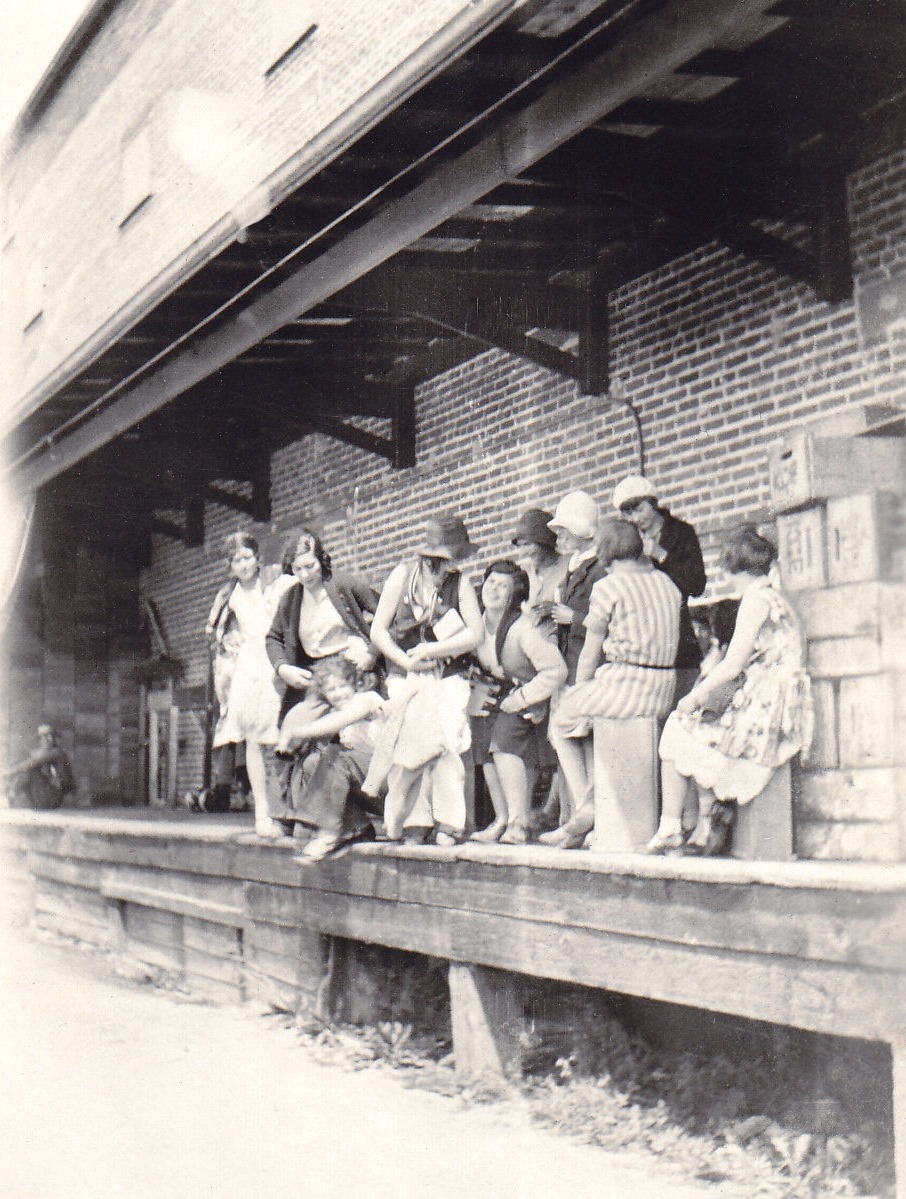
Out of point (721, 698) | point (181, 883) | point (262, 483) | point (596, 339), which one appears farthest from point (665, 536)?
point (262, 483)

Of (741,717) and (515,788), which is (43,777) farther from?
(741,717)

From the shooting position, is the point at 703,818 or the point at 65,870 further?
the point at 65,870

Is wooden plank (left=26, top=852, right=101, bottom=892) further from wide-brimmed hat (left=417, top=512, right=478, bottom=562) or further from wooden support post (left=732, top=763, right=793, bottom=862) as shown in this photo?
wooden support post (left=732, top=763, right=793, bottom=862)

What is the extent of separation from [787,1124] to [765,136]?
433cm

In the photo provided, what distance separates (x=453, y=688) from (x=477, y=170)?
91.2 inches

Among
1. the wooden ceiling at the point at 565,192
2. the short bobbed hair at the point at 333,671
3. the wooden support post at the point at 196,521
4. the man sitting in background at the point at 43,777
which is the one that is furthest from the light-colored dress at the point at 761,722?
the man sitting in background at the point at 43,777

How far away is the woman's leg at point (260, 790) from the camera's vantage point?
770cm

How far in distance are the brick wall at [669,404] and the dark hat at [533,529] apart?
1.39 m

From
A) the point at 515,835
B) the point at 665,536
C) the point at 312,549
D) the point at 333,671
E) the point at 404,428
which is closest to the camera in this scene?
the point at 515,835

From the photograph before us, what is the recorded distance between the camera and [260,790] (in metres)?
7.95

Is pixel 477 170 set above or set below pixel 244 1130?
above

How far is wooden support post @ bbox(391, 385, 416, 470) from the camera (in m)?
11.0

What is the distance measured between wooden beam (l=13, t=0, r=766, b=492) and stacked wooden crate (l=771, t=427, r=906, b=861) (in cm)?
162

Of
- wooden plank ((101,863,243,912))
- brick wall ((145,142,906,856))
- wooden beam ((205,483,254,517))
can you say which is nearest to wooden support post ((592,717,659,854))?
brick wall ((145,142,906,856))
